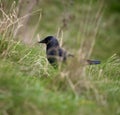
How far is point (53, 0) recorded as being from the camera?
16.5 meters

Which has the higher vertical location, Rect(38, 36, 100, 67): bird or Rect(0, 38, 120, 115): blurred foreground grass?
Rect(38, 36, 100, 67): bird

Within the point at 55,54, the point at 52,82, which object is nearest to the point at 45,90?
the point at 52,82

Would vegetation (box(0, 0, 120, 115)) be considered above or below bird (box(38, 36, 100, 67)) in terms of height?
below

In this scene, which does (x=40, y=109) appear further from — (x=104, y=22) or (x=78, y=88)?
(x=104, y=22)

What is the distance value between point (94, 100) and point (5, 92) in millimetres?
974

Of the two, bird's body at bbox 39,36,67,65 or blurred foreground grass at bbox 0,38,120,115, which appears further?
bird's body at bbox 39,36,67,65

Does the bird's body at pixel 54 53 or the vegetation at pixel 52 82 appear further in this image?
the bird's body at pixel 54 53

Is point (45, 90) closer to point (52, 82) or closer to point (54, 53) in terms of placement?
point (52, 82)

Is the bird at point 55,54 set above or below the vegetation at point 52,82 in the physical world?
above

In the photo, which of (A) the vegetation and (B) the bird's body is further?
(B) the bird's body

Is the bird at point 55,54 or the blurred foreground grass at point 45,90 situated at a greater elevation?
the bird at point 55,54

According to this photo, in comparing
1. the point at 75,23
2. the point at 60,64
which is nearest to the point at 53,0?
the point at 75,23

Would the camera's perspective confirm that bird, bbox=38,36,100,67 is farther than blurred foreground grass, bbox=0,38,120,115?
Yes

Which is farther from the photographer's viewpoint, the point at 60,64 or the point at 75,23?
the point at 75,23
